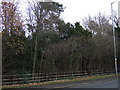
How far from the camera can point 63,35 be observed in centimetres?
2527

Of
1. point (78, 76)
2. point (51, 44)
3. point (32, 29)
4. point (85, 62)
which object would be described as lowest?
point (78, 76)

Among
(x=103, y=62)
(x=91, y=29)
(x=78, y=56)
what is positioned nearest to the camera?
(x=78, y=56)

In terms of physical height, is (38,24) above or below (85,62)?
above

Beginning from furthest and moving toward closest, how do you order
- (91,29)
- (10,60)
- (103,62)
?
Result: (91,29) → (103,62) → (10,60)

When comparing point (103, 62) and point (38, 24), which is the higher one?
point (38, 24)

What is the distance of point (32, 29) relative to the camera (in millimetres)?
19078

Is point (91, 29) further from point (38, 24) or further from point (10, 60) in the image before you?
point (10, 60)

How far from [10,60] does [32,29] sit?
4.11 meters

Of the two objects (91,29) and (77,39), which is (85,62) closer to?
(77,39)

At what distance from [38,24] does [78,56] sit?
7.28 meters

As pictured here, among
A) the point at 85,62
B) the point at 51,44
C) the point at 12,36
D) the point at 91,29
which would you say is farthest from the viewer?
the point at 91,29

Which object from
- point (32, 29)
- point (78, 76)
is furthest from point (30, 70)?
point (78, 76)

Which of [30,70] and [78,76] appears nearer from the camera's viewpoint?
[30,70]

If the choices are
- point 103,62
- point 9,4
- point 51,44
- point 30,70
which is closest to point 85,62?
point 103,62
